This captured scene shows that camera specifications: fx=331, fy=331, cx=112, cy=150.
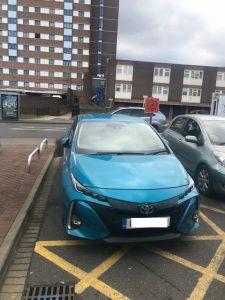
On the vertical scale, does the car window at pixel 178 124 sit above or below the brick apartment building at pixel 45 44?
below

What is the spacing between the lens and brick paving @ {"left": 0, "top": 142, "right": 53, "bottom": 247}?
15.4ft

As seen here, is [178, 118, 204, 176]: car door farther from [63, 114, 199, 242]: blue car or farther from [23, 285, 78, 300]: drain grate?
[23, 285, 78, 300]: drain grate

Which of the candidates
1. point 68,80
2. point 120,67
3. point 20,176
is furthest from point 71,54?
point 20,176

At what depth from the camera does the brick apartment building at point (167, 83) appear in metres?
55.2

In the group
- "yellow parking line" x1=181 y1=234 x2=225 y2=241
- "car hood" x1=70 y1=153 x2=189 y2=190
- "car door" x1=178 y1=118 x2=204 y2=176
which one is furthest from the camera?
"car door" x1=178 y1=118 x2=204 y2=176

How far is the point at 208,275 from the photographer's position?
3.48 metres

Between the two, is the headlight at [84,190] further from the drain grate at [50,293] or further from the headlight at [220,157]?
the headlight at [220,157]

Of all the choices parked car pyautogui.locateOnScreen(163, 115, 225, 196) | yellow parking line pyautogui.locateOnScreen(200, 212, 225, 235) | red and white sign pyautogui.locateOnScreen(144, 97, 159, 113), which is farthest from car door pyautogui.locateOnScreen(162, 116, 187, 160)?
red and white sign pyautogui.locateOnScreen(144, 97, 159, 113)

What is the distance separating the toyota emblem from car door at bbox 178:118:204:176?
3.07 m

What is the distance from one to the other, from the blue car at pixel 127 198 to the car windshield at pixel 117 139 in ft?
0.81

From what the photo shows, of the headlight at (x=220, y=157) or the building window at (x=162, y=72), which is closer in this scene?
the headlight at (x=220, y=157)

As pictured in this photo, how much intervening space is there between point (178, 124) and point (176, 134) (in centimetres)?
34

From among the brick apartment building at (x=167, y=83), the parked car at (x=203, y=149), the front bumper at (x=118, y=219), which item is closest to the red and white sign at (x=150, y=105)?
the parked car at (x=203, y=149)

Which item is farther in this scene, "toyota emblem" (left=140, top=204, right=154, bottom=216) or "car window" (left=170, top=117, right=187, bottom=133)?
"car window" (left=170, top=117, right=187, bottom=133)
